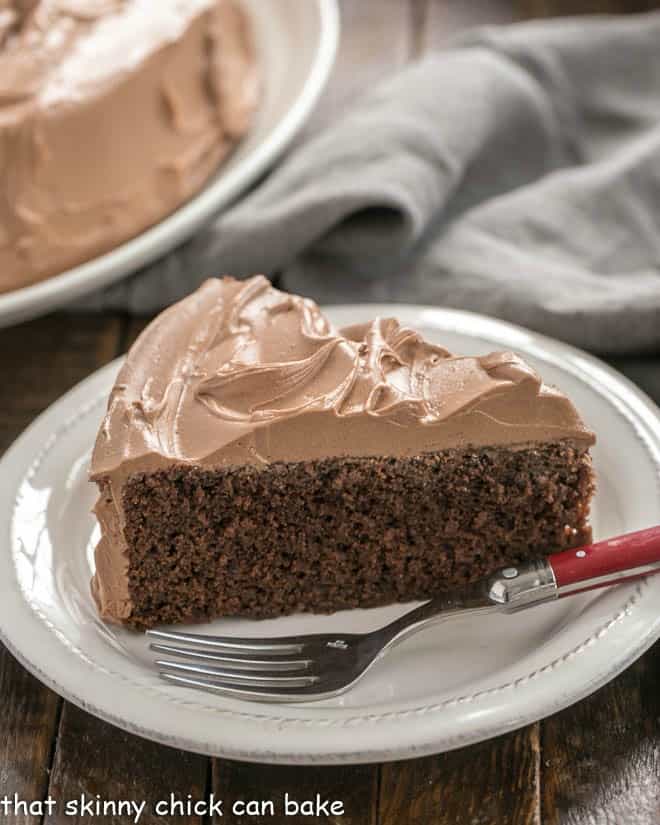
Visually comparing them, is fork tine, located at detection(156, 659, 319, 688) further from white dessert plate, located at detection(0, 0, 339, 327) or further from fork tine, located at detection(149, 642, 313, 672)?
white dessert plate, located at detection(0, 0, 339, 327)

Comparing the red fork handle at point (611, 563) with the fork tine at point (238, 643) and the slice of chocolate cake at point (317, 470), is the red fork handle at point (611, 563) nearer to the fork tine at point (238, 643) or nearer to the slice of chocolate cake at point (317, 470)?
the slice of chocolate cake at point (317, 470)

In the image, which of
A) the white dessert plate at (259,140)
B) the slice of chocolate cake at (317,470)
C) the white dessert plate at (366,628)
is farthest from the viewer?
the white dessert plate at (259,140)

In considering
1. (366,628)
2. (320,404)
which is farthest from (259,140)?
(366,628)

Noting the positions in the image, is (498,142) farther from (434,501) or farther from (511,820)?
(511,820)

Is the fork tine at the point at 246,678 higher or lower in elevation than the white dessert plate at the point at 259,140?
lower

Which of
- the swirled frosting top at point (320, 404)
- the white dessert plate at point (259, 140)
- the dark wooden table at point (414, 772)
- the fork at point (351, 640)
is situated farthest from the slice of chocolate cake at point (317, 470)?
the white dessert plate at point (259, 140)

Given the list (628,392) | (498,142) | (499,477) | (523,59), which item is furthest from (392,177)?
(499,477)

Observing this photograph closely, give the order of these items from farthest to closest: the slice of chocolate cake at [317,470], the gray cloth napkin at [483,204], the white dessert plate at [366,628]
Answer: the gray cloth napkin at [483,204] → the slice of chocolate cake at [317,470] → the white dessert plate at [366,628]
